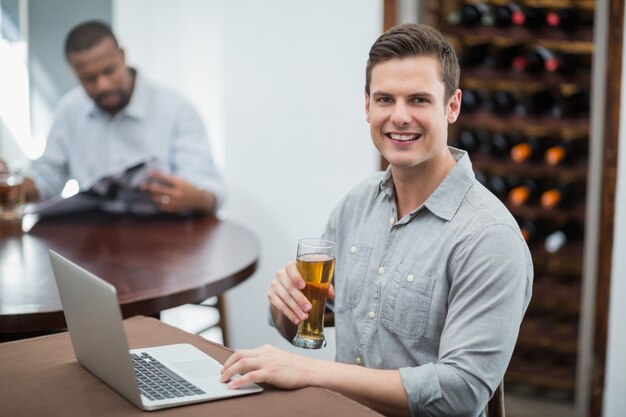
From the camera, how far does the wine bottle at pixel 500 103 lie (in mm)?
3967

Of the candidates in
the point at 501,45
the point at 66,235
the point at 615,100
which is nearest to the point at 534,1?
the point at 501,45

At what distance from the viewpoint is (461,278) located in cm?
157

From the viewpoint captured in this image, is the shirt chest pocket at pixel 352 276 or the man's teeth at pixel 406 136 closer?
the man's teeth at pixel 406 136

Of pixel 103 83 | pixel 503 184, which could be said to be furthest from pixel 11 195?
pixel 503 184

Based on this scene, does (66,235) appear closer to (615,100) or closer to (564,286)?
(615,100)

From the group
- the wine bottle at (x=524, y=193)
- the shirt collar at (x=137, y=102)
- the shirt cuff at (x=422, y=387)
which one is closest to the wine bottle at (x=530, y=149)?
the wine bottle at (x=524, y=193)

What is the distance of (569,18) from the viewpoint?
12.4 feet

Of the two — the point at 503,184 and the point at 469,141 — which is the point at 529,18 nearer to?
the point at 469,141

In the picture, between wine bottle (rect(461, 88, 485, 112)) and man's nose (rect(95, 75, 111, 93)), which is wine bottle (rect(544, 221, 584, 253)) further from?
man's nose (rect(95, 75, 111, 93))

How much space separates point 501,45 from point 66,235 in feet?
7.68

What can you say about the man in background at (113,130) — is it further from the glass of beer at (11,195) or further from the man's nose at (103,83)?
the glass of beer at (11,195)

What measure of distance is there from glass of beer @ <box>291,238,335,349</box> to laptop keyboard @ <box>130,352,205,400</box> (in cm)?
31

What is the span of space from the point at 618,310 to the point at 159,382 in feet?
7.12

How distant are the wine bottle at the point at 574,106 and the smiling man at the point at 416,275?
2.22 meters
